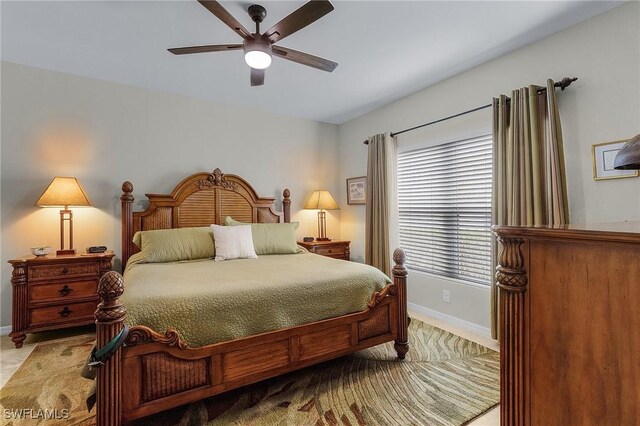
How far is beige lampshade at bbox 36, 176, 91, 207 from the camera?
2809 mm

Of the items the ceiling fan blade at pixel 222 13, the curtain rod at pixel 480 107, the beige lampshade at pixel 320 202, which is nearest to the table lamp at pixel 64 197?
the ceiling fan blade at pixel 222 13

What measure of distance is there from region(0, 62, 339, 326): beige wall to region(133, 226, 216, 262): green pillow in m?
0.75

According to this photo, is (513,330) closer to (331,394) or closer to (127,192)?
(331,394)

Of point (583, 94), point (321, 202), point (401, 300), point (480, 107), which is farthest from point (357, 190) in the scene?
point (583, 94)

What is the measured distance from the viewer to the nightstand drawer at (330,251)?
4141mm

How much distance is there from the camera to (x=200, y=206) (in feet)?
12.3

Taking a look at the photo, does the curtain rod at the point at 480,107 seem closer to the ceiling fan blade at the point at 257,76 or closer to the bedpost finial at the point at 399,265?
the bedpost finial at the point at 399,265

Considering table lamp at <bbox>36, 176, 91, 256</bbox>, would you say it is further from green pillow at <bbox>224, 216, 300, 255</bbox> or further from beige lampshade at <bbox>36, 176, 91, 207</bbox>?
green pillow at <bbox>224, 216, 300, 255</bbox>

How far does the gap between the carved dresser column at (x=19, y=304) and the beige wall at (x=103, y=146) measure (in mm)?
481

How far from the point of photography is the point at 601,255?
A: 0.78 m

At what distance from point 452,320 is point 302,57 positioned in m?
2.99

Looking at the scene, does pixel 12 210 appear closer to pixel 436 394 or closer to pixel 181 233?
pixel 181 233

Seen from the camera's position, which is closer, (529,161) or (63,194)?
(529,161)

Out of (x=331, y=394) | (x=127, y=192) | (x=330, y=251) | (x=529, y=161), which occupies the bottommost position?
(x=331, y=394)
